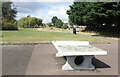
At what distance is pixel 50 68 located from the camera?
5.02 m

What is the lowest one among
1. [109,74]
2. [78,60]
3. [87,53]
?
[109,74]

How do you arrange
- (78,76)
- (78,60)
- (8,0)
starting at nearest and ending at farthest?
1. (78,76)
2. (78,60)
3. (8,0)

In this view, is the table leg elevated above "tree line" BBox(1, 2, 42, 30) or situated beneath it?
situated beneath

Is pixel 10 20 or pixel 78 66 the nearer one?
pixel 78 66

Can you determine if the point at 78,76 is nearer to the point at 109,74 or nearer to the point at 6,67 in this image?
the point at 109,74

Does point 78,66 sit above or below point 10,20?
below

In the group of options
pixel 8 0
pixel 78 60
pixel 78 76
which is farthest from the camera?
pixel 8 0

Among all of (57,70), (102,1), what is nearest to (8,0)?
(102,1)

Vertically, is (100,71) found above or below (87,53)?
below

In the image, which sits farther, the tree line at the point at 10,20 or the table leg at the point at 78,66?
the tree line at the point at 10,20

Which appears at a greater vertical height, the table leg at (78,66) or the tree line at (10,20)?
the tree line at (10,20)

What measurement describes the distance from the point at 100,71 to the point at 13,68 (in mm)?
3507

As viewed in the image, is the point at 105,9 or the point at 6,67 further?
the point at 105,9

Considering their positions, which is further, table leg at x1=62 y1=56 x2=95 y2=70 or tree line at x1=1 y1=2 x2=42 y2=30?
tree line at x1=1 y1=2 x2=42 y2=30
